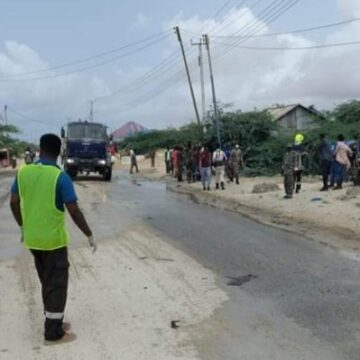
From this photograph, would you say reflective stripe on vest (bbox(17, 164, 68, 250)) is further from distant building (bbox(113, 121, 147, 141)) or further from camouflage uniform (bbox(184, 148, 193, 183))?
distant building (bbox(113, 121, 147, 141))

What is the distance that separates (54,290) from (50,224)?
0.59m

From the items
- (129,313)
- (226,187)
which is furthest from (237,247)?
(226,187)

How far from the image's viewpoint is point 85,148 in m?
34.8

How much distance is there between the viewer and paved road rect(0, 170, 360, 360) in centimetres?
592

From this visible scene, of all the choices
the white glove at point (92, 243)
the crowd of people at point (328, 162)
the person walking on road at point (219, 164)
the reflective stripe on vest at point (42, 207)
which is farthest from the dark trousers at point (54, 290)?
the person walking on road at point (219, 164)

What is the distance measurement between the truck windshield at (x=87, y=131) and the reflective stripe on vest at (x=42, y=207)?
94.7 ft

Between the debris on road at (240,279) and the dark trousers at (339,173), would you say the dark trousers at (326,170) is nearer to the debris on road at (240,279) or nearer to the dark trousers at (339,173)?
the dark trousers at (339,173)

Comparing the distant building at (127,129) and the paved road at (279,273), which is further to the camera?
the distant building at (127,129)

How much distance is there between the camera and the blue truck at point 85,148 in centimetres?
3462

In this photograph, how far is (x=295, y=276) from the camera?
29.4 feet

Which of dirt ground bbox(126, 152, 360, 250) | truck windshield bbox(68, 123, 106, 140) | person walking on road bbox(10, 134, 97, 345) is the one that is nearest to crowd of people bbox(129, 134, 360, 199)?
dirt ground bbox(126, 152, 360, 250)

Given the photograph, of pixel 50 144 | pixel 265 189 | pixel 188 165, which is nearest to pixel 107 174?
pixel 188 165

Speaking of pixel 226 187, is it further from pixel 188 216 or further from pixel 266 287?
pixel 266 287

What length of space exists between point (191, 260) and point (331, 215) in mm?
6743
